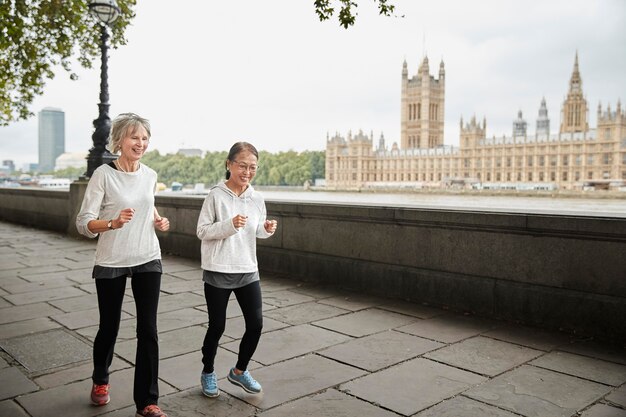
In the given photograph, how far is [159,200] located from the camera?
396 inches

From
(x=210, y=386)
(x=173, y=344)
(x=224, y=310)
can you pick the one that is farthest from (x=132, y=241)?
(x=173, y=344)

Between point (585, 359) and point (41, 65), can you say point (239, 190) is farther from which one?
point (41, 65)

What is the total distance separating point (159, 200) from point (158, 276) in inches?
294

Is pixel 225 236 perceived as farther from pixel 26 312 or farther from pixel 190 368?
pixel 26 312

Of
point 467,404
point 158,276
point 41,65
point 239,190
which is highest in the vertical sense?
point 41,65

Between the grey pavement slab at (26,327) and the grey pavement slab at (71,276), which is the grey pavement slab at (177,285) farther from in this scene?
the grey pavement slab at (26,327)

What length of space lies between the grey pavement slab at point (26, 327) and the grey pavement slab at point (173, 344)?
3.05 feet

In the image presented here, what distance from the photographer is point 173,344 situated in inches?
166

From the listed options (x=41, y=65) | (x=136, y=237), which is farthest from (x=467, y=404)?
(x=41, y=65)

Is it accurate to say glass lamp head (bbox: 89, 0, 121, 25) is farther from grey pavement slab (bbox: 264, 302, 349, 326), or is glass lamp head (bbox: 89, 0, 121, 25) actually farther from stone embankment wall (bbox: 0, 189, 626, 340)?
grey pavement slab (bbox: 264, 302, 349, 326)

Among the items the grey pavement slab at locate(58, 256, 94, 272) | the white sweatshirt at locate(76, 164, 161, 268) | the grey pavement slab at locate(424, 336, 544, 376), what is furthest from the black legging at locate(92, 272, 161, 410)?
the grey pavement slab at locate(58, 256, 94, 272)

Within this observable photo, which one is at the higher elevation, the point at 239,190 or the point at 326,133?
the point at 326,133

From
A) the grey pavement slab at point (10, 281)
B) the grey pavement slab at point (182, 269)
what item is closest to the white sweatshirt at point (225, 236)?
the grey pavement slab at point (182, 269)

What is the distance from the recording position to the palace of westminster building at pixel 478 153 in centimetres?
10875
